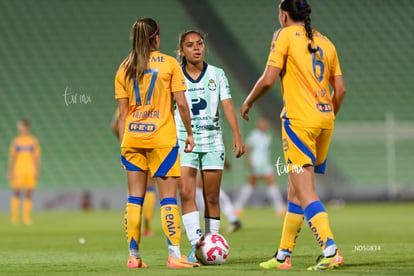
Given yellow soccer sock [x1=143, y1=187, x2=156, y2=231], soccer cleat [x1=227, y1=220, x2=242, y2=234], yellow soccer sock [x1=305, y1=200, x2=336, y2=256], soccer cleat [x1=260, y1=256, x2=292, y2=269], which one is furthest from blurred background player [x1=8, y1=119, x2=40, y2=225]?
yellow soccer sock [x1=305, y1=200, x2=336, y2=256]

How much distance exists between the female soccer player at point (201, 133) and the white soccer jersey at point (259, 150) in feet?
37.5

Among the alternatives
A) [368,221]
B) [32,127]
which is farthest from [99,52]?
[368,221]

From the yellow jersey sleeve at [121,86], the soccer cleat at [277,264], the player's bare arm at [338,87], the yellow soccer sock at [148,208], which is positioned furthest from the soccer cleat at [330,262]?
the yellow soccer sock at [148,208]

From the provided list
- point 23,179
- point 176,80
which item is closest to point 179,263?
point 176,80

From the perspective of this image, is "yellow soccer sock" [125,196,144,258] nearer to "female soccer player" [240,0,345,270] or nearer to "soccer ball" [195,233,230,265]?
"soccer ball" [195,233,230,265]

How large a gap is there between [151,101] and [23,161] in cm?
1158

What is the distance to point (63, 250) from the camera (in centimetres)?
941

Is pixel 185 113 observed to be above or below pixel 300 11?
below

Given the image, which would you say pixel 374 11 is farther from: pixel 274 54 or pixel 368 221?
pixel 274 54

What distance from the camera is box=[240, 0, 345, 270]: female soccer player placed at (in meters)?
6.54

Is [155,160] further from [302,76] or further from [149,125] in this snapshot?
[302,76]

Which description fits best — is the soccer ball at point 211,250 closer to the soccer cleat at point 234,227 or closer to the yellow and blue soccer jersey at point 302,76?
the yellow and blue soccer jersey at point 302,76

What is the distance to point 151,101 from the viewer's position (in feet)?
22.9

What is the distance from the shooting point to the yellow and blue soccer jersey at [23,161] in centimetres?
1783
